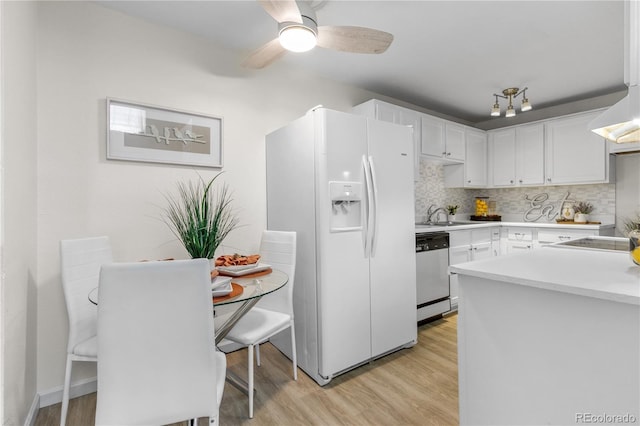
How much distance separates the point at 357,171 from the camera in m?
2.30

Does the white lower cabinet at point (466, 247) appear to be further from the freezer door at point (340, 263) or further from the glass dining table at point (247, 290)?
the glass dining table at point (247, 290)

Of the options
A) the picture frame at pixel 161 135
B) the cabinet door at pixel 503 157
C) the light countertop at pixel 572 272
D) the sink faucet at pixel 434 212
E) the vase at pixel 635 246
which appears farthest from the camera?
the cabinet door at pixel 503 157

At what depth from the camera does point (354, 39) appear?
1.84 m

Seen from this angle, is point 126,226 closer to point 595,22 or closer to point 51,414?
point 51,414

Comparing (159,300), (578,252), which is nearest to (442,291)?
(578,252)

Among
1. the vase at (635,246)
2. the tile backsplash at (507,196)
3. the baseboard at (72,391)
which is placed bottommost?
the baseboard at (72,391)

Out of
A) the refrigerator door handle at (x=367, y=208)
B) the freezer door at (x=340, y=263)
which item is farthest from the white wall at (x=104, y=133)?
the refrigerator door handle at (x=367, y=208)

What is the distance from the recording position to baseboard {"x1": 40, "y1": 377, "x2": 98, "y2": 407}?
1.87 metres

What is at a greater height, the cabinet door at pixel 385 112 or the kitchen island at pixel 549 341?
the cabinet door at pixel 385 112

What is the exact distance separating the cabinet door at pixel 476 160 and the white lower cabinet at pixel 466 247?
2.59ft

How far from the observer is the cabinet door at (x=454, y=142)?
394 centimetres

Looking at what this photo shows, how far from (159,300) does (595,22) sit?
3.37 m

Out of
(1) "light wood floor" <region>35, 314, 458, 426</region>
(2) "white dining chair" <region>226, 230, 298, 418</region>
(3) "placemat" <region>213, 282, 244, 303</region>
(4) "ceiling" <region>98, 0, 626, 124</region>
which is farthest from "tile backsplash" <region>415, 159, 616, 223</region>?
(3) "placemat" <region>213, 282, 244, 303</region>

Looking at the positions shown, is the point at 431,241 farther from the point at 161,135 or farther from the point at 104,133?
the point at 104,133
